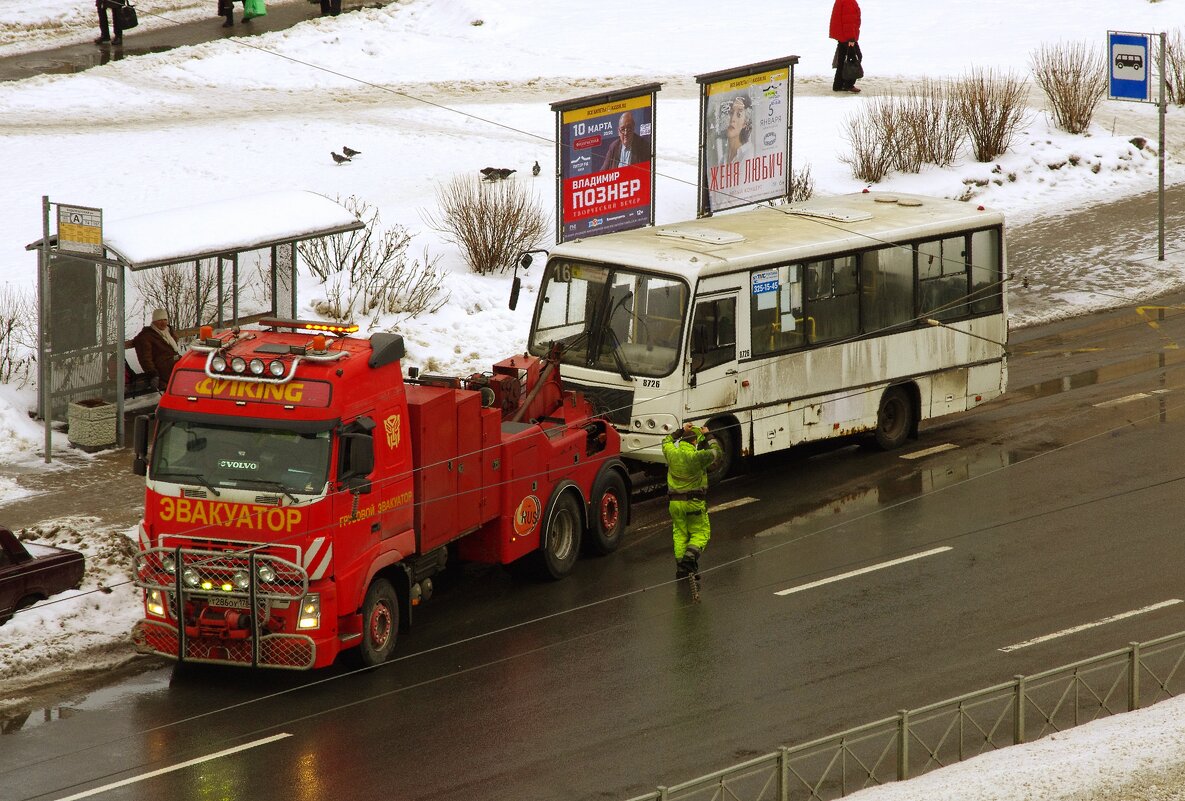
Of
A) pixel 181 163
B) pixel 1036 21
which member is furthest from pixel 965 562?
pixel 1036 21

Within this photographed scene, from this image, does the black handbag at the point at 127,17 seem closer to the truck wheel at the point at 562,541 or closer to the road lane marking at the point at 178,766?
the truck wheel at the point at 562,541

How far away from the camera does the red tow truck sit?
41.4ft

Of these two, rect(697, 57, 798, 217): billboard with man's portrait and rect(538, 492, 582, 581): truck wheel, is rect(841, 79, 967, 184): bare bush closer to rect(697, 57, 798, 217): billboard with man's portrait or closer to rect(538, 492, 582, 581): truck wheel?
rect(697, 57, 798, 217): billboard with man's portrait

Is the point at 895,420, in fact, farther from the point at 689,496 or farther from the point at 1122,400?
the point at 689,496

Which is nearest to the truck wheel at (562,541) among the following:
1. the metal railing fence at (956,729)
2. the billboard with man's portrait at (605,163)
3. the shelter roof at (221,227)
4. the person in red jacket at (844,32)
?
the metal railing fence at (956,729)

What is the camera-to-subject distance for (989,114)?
105 feet

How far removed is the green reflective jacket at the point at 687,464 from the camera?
15.2 m

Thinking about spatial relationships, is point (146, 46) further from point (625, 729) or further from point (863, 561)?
point (625, 729)

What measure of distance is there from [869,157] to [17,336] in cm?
1669

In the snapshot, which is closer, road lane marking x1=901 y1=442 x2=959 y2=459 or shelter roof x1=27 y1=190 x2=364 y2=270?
shelter roof x1=27 y1=190 x2=364 y2=270

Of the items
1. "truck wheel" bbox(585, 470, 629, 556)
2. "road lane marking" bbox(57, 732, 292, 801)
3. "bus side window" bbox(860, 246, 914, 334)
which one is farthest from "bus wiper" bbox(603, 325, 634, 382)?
"road lane marking" bbox(57, 732, 292, 801)

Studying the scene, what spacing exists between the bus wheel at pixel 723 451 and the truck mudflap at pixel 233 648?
6371 mm

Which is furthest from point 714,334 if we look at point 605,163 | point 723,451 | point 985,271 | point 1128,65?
point 1128,65

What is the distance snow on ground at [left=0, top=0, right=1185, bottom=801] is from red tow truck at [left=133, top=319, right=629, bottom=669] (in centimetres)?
177
